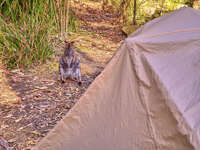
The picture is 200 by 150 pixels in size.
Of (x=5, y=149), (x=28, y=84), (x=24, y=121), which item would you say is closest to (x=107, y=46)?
(x=28, y=84)

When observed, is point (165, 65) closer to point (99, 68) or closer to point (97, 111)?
point (97, 111)

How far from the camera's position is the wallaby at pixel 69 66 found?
17.8 feet

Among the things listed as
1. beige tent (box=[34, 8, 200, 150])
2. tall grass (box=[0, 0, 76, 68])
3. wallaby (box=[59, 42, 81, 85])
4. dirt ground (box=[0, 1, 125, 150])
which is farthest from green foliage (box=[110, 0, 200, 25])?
beige tent (box=[34, 8, 200, 150])

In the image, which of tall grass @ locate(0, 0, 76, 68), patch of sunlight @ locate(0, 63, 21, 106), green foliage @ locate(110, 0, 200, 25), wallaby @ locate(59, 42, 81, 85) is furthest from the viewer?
green foliage @ locate(110, 0, 200, 25)

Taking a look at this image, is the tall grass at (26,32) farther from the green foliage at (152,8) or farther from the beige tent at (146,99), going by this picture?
the green foliage at (152,8)

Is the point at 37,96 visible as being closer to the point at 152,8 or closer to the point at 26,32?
the point at 26,32

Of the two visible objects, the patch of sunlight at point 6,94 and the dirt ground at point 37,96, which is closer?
the dirt ground at point 37,96

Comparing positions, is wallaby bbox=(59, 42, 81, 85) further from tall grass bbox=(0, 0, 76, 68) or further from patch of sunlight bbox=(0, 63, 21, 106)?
patch of sunlight bbox=(0, 63, 21, 106)

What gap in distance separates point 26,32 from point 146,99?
394cm

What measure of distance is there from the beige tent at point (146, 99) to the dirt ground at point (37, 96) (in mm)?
1228

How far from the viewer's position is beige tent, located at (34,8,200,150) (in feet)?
7.13

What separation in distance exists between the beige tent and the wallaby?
273 cm


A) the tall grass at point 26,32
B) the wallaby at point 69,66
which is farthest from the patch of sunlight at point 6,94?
the wallaby at point 69,66

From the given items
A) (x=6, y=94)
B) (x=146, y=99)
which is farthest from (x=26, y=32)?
(x=146, y=99)
